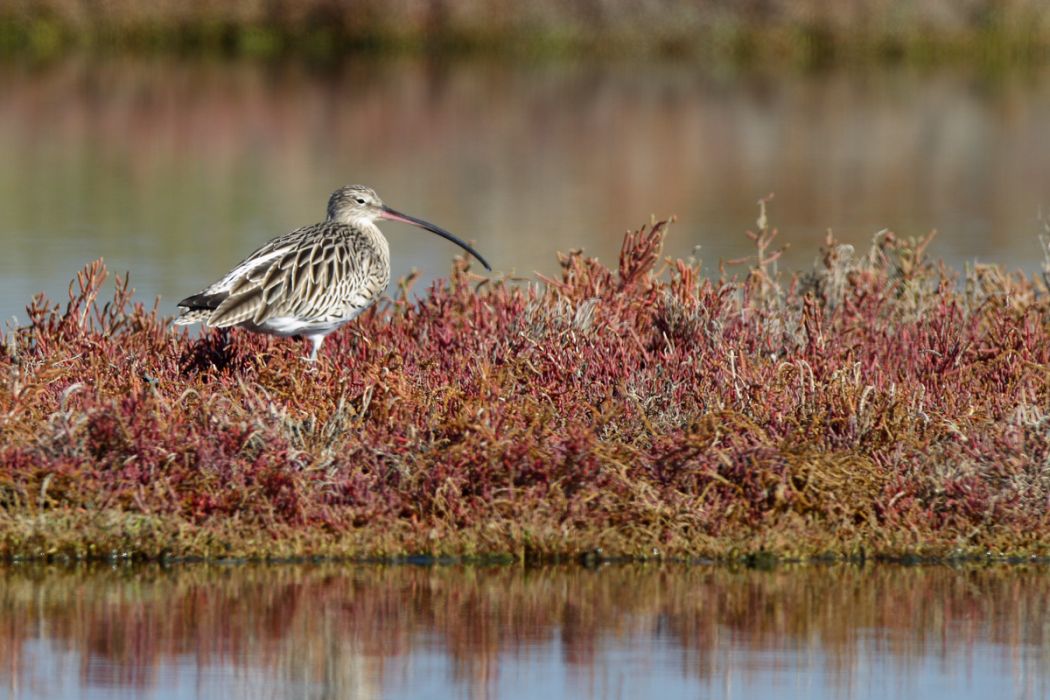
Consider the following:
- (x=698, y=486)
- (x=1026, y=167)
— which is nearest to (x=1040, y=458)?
(x=698, y=486)

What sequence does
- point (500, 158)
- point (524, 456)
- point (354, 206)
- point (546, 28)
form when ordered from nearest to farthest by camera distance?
point (524, 456), point (354, 206), point (500, 158), point (546, 28)

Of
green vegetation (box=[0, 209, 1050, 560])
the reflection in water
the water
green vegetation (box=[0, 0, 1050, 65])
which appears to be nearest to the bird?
green vegetation (box=[0, 209, 1050, 560])

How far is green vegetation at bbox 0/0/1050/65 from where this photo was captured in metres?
47.1

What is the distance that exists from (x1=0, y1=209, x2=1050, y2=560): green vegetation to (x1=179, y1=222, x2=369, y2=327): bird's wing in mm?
279

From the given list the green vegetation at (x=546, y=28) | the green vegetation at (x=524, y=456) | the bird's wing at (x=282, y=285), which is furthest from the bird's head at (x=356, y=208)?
the green vegetation at (x=546, y=28)

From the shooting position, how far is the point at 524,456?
8.82m

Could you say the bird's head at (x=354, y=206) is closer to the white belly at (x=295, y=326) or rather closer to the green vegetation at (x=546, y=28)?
the white belly at (x=295, y=326)

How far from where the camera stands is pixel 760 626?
7.66 m

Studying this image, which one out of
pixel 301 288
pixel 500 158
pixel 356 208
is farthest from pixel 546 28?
pixel 301 288

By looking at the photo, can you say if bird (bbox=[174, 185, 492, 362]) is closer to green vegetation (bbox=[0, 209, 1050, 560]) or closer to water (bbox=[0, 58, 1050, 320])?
green vegetation (bbox=[0, 209, 1050, 560])

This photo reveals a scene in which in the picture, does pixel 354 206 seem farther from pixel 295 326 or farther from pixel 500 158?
pixel 500 158

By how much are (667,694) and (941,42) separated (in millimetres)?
42280

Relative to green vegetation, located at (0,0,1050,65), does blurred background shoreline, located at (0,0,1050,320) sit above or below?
below

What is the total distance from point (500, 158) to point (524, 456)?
20.7 m
